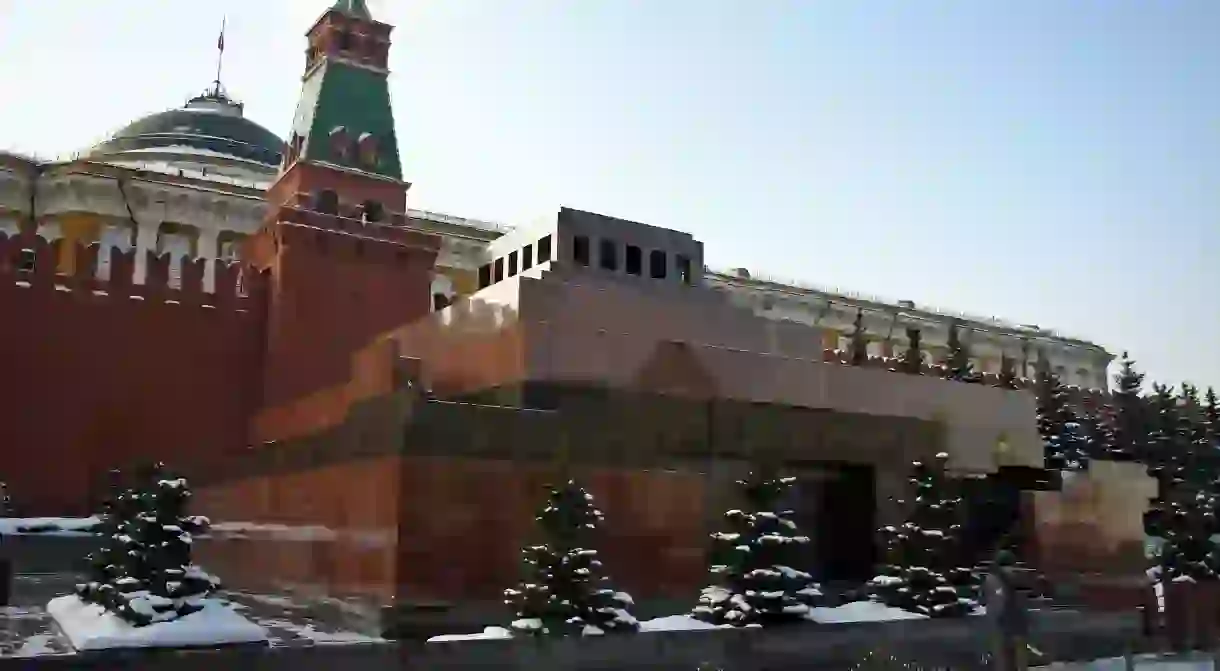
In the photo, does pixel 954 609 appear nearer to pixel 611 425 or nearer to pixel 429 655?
pixel 611 425

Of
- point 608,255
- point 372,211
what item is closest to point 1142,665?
point 608,255

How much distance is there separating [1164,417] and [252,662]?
25087 millimetres

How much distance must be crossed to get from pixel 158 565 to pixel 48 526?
32.9ft

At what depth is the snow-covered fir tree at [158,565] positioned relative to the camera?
9352 millimetres

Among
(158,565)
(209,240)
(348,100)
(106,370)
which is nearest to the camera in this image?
(158,565)

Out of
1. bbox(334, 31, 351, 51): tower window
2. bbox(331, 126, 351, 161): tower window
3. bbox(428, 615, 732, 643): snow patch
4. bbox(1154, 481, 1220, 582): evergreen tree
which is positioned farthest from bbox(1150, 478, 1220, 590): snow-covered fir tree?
bbox(334, 31, 351, 51): tower window

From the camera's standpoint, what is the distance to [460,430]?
10.3 metres

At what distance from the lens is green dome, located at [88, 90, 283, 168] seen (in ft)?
134

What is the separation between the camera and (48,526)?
17969 mm

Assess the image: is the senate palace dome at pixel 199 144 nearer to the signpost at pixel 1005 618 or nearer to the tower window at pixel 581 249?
the tower window at pixel 581 249

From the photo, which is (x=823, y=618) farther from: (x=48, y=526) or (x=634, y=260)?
(x=48, y=526)

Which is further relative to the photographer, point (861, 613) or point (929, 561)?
point (929, 561)

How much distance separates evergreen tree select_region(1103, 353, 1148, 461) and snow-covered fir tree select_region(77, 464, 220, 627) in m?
22.5

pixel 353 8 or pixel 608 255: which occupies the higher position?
pixel 353 8
